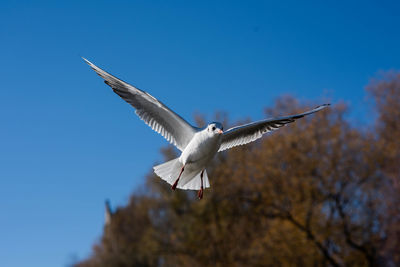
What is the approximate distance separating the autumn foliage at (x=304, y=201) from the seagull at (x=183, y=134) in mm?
9720

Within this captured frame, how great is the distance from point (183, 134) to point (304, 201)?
11.7m

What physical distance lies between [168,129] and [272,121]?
1.45m

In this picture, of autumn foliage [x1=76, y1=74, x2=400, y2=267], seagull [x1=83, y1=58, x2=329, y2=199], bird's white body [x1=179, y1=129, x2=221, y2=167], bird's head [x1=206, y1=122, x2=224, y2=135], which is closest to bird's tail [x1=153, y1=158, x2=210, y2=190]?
seagull [x1=83, y1=58, x2=329, y2=199]

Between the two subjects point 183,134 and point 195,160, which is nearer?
point 195,160

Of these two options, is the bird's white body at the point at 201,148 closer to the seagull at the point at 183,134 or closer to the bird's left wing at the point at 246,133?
the seagull at the point at 183,134

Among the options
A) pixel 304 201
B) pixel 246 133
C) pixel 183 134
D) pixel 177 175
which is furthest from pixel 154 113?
pixel 304 201

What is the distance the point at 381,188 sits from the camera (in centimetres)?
1664

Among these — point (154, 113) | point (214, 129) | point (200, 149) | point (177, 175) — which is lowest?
point (177, 175)

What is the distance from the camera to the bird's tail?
6398 mm

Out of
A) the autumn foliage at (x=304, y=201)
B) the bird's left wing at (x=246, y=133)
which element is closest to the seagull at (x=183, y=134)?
the bird's left wing at (x=246, y=133)

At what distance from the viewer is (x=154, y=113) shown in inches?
264

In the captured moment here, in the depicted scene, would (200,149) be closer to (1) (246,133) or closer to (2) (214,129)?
(2) (214,129)

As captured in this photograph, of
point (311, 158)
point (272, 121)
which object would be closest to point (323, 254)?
point (311, 158)

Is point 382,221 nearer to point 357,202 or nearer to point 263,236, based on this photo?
point 357,202
